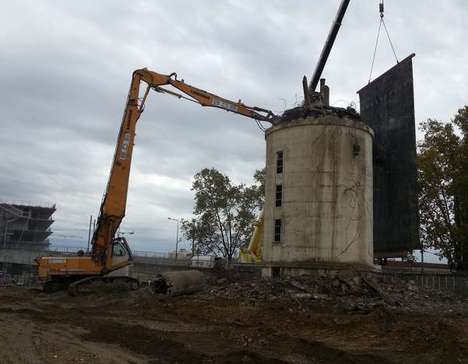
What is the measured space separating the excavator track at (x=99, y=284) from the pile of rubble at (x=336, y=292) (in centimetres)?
475

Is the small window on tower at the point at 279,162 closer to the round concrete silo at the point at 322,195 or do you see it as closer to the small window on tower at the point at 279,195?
the round concrete silo at the point at 322,195

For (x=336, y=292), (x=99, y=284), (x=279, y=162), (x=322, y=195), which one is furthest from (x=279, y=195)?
(x=99, y=284)

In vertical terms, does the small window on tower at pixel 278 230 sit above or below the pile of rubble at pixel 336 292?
above

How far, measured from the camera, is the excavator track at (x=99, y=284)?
2725 centimetres

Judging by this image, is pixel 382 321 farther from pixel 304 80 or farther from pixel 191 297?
pixel 304 80

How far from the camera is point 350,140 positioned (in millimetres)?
28031

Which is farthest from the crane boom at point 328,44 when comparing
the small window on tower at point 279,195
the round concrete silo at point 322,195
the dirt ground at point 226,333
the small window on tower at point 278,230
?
the dirt ground at point 226,333

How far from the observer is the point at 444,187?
43.1m

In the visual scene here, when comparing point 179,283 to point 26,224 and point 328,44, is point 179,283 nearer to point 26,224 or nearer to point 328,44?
point 328,44

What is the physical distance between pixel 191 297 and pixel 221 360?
546 inches

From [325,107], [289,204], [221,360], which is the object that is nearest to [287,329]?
[221,360]

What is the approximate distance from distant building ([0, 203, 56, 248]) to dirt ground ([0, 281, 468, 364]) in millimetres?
91653

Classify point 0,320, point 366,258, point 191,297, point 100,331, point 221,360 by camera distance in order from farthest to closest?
point 366,258 → point 191,297 → point 0,320 → point 100,331 → point 221,360

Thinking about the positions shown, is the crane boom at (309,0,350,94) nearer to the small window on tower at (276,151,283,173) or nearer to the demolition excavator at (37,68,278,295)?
the small window on tower at (276,151,283,173)
